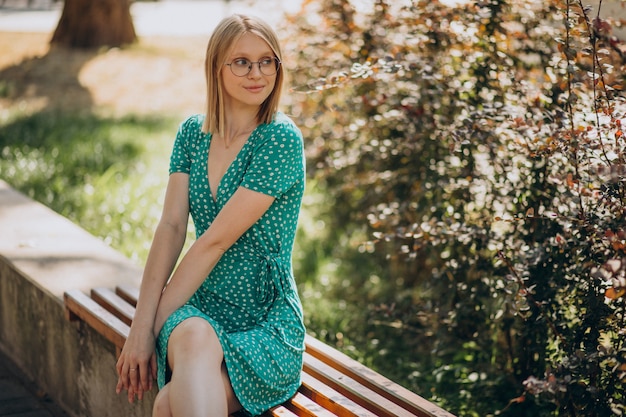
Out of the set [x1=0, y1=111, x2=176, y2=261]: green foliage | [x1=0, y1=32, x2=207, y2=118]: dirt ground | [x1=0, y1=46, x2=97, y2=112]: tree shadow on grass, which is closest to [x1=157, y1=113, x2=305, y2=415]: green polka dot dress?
[x1=0, y1=111, x2=176, y2=261]: green foliage

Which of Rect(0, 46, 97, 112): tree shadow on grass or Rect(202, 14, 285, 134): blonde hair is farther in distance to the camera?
Rect(0, 46, 97, 112): tree shadow on grass

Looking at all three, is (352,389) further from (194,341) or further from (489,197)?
(489,197)

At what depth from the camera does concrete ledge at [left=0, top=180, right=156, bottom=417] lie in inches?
146

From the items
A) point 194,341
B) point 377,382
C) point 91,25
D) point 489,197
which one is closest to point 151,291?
point 194,341

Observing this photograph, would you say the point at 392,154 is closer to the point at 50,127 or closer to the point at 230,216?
the point at 230,216

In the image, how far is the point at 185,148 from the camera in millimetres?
3361

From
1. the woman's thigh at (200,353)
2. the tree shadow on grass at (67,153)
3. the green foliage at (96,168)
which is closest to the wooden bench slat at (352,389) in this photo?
the woman's thigh at (200,353)

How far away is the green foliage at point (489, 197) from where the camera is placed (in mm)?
3021

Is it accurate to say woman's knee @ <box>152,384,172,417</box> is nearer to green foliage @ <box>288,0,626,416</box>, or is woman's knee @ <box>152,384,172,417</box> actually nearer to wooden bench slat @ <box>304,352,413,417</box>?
wooden bench slat @ <box>304,352,413,417</box>

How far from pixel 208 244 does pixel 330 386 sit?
671mm

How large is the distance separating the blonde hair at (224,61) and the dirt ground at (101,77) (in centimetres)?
668

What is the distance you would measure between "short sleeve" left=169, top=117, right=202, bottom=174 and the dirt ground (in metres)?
6.56

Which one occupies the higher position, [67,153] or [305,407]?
[305,407]

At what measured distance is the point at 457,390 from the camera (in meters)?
4.17
